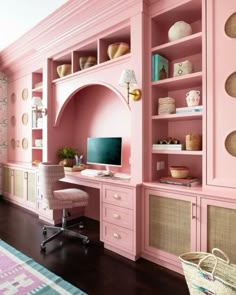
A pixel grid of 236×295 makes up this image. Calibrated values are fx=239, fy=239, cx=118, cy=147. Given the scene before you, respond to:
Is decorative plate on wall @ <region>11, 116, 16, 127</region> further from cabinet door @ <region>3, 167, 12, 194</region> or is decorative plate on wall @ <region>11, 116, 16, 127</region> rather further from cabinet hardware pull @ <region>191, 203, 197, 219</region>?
cabinet hardware pull @ <region>191, 203, 197, 219</region>

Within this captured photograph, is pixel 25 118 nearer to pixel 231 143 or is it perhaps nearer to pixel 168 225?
pixel 168 225

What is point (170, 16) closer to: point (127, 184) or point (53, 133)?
point (127, 184)

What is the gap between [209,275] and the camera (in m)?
1.55

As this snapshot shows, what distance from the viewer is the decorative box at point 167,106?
2.41 meters

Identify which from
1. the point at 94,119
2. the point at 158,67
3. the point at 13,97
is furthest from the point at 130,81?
the point at 13,97

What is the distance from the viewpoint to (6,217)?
3.80 m

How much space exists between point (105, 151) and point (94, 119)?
0.83m

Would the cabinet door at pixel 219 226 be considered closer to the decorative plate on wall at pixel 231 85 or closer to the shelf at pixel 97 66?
the decorative plate on wall at pixel 231 85

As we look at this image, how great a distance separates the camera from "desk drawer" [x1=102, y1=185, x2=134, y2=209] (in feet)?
7.86

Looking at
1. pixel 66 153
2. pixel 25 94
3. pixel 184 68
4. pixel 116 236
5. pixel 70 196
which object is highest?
pixel 25 94

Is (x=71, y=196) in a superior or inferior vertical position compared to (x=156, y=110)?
inferior

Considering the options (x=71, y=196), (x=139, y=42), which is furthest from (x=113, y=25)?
(x=71, y=196)

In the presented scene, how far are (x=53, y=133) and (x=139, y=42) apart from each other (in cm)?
203

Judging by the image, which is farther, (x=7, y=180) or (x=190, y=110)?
(x=7, y=180)
